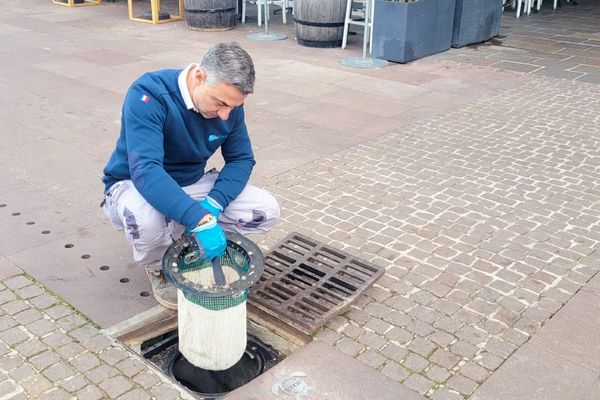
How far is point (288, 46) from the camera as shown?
973 centimetres

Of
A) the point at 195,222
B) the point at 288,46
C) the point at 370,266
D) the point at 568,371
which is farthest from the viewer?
the point at 288,46

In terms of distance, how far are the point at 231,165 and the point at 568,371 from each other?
184 centimetres

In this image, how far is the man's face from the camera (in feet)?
8.53

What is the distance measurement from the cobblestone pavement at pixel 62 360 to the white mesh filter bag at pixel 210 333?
172 mm

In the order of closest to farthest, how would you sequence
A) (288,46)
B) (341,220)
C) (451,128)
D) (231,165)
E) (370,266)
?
(231,165), (370,266), (341,220), (451,128), (288,46)

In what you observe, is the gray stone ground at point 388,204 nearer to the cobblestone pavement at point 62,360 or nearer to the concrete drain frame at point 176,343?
the cobblestone pavement at point 62,360

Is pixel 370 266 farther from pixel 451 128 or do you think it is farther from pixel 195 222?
pixel 451 128

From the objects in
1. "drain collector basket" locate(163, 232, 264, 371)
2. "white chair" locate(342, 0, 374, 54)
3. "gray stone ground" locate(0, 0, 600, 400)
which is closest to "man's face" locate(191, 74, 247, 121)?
"drain collector basket" locate(163, 232, 264, 371)

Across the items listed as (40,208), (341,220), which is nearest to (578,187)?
(341,220)

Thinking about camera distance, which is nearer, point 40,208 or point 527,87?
point 40,208

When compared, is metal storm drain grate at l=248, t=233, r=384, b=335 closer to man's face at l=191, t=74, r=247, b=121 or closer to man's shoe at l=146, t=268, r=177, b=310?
man's shoe at l=146, t=268, r=177, b=310

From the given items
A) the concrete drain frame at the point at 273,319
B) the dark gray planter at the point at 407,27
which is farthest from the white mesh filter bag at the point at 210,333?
the dark gray planter at the point at 407,27

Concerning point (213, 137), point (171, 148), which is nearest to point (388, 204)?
point (213, 137)

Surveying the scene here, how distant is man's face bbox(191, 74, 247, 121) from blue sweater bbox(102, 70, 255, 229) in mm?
96
